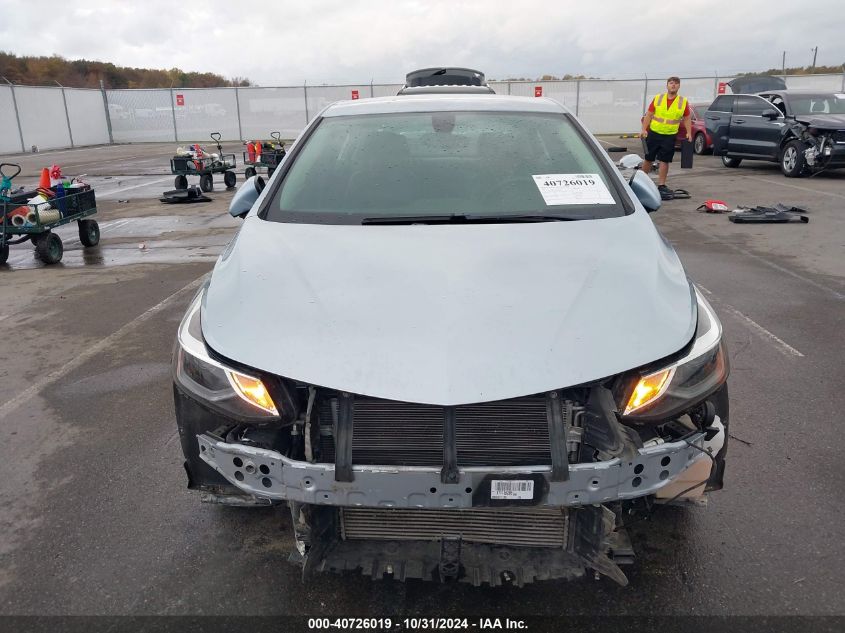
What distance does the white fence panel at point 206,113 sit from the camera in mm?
32438

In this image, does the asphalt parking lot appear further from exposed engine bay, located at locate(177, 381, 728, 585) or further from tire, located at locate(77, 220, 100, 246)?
tire, located at locate(77, 220, 100, 246)

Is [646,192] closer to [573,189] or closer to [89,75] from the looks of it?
[573,189]

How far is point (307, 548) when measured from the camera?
2176mm

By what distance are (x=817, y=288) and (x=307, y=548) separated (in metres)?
5.66

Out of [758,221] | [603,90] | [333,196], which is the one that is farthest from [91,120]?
[333,196]

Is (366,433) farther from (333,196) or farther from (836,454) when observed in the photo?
(836,454)

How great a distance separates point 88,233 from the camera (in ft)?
28.6

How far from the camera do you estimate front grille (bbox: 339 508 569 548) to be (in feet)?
6.91

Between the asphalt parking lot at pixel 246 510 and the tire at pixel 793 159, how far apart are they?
A: 26.4 ft

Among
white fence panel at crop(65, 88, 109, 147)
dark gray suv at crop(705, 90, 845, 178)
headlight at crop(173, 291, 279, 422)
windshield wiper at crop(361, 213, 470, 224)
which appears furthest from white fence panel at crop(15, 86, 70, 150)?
headlight at crop(173, 291, 279, 422)

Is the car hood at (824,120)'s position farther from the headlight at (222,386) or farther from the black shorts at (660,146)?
the headlight at (222,386)

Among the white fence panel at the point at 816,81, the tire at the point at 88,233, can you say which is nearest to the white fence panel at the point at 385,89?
the white fence panel at the point at 816,81

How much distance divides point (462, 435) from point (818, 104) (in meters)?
14.7

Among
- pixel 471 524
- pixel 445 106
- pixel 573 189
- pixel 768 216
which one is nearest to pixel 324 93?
pixel 768 216
